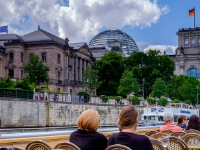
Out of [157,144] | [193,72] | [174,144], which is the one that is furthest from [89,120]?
[193,72]

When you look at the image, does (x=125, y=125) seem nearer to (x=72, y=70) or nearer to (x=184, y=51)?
(x=72, y=70)

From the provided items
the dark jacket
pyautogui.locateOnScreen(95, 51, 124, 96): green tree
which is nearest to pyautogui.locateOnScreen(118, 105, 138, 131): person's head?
the dark jacket

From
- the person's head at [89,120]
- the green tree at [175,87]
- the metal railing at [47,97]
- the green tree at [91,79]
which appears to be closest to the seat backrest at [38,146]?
the person's head at [89,120]

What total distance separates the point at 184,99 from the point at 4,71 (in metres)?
36.2

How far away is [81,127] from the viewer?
634cm

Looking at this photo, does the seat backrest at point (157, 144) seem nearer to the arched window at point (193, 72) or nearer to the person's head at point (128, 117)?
the person's head at point (128, 117)

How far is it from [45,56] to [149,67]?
2065 cm

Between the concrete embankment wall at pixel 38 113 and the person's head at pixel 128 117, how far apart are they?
34.9 m

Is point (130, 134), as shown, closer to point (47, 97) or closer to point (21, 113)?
point (21, 113)

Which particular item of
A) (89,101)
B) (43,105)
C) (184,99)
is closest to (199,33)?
(184,99)

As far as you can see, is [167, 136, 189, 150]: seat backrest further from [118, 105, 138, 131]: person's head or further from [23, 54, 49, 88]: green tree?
[23, 54, 49, 88]: green tree

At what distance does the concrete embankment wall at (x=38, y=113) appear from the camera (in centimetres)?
4122

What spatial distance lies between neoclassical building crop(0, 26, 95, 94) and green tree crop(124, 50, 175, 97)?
37.9 feet

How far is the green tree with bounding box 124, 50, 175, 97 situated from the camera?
82.6m
